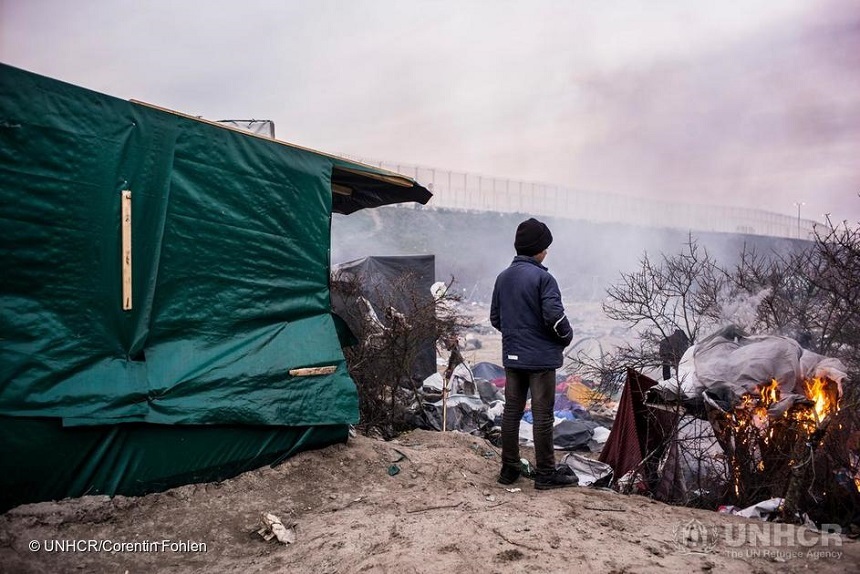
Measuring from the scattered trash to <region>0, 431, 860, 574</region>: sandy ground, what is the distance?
1.5 inches

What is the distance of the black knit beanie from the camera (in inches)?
179

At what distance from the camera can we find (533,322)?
172 inches

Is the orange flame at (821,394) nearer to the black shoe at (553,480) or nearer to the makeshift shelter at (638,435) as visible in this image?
the makeshift shelter at (638,435)

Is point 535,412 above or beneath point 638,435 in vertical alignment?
above

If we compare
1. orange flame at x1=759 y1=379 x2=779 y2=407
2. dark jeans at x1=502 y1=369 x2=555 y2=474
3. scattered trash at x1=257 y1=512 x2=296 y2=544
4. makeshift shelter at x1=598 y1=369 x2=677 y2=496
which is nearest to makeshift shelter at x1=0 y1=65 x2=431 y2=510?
scattered trash at x1=257 y1=512 x2=296 y2=544

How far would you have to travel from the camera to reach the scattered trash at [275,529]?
3221 millimetres

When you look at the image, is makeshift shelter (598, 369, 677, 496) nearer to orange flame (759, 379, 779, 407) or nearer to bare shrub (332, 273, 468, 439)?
orange flame (759, 379, 779, 407)

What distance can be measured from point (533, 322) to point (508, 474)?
1331 mm

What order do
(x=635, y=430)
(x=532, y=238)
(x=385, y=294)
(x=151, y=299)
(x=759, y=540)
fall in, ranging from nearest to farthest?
1. (x=759, y=540)
2. (x=151, y=299)
3. (x=532, y=238)
4. (x=635, y=430)
5. (x=385, y=294)

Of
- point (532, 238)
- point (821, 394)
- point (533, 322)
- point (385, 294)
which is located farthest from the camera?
point (385, 294)

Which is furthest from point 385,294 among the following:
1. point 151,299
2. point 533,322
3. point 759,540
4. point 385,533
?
point 759,540

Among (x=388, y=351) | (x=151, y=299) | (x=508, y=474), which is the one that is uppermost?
(x=151, y=299)

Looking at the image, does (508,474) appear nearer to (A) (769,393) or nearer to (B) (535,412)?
(B) (535,412)

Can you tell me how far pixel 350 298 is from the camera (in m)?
7.48
